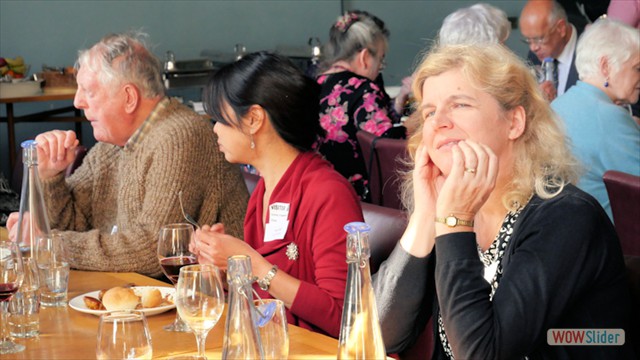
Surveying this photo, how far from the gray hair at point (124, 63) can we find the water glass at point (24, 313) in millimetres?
1173

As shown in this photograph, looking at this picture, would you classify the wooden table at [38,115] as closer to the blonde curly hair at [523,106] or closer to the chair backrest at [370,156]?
the chair backrest at [370,156]

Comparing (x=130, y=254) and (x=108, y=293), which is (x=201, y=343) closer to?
(x=108, y=293)

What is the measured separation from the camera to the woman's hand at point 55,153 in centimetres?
317

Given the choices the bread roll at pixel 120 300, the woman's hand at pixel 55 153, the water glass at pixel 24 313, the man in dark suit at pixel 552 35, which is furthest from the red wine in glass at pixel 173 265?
the man in dark suit at pixel 552 35

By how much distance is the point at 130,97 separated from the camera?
3.06m

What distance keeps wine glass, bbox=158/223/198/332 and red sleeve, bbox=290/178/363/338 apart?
303mm

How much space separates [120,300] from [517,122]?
99 cm

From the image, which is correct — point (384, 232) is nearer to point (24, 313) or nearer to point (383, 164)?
point (24, 313)

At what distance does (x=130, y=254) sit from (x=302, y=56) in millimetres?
5424

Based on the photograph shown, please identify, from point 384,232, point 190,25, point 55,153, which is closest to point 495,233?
point 384,232

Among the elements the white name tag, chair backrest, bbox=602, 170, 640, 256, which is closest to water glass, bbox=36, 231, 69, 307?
the white name tag

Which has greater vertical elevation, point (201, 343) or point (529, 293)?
point (529, 293)

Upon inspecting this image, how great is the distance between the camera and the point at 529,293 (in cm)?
167

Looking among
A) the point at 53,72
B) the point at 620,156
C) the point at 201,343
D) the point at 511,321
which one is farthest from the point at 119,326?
the point at 53,72
